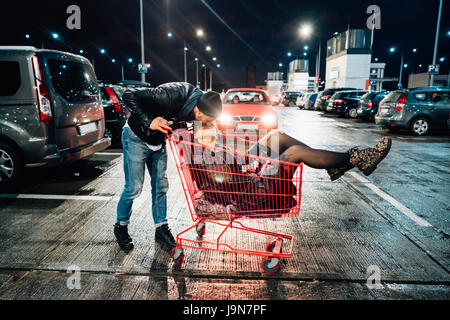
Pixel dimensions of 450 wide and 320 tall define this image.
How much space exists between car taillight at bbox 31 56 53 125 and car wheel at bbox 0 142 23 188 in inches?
29.8

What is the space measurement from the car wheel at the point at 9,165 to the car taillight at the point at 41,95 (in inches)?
29.8

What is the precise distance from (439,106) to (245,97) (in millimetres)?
6792

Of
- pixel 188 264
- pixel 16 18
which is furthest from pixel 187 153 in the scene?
pixel 16 18

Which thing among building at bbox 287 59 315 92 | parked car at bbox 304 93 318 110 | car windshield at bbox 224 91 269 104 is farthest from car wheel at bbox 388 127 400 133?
building at bbox 287 59 315 92

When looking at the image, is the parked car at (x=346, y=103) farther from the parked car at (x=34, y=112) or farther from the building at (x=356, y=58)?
the building at (x=356, y=58)

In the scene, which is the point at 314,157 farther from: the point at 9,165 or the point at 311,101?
the point at 311,101

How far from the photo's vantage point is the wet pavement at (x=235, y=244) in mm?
2625

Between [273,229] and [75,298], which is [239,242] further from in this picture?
[75,298]

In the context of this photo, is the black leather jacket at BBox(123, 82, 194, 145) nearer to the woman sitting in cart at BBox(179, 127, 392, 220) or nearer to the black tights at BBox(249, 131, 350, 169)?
the woman sitting in cart at BBox(179, 127, 392, 220)

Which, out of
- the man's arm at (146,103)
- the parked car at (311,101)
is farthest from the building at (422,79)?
the man's arm at (146,103)

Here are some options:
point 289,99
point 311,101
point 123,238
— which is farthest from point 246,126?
point 289,99

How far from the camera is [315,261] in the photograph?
307 cm

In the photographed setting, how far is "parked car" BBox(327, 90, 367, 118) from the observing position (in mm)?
19594
